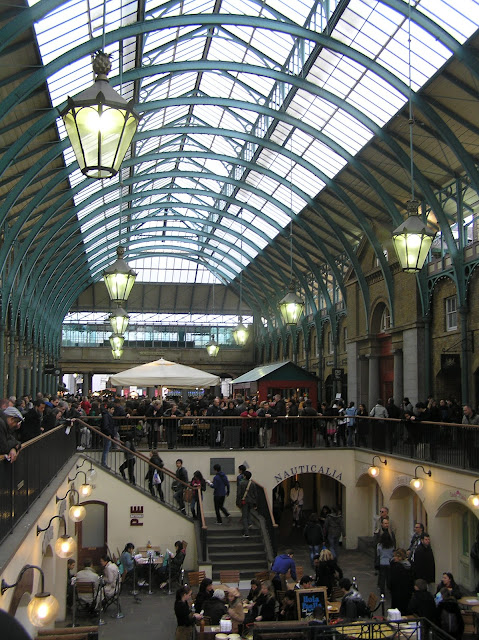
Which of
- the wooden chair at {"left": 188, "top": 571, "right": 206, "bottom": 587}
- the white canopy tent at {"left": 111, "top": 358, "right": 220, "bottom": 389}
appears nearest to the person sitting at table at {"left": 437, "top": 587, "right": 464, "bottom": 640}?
the wooden chair at {"left": 188, "top": 571, "right": 206, "bottom": 587}

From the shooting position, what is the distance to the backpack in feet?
37.7

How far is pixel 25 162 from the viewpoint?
24.4 metres

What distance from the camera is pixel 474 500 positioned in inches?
616

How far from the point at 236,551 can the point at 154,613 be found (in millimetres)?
4084

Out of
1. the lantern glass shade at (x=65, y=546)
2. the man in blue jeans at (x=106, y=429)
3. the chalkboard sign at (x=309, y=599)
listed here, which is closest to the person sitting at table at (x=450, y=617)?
the chalkboard sign at (x=309, y=599)

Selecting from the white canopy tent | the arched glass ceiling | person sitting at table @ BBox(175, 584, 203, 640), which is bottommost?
person sitting at table @ BBox(175, 584, 203, 640)

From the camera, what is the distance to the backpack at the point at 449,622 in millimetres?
11500

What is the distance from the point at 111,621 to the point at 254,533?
19.8ft

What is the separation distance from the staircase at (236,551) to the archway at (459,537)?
16.6ft

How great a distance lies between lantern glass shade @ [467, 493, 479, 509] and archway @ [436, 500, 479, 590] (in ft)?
6.01

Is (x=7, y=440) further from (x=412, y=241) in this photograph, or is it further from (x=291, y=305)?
(x=291, y=305)

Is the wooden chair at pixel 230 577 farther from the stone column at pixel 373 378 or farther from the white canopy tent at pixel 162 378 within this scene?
the stone column at pixel 373 378

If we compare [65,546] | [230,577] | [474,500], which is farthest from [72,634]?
[474,500]

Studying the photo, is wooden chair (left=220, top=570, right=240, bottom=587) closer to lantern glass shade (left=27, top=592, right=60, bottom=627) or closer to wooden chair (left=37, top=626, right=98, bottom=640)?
wooden chair (left=37, top=626, right=98, bottom=640)
